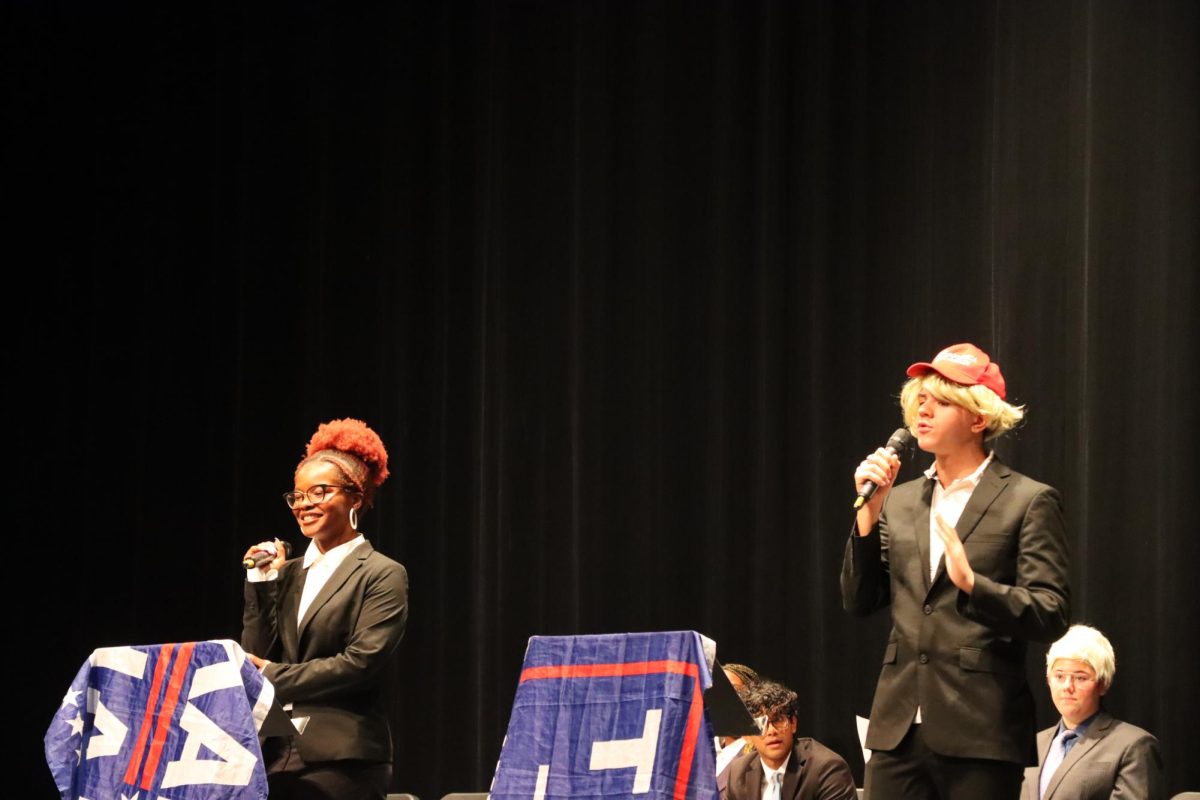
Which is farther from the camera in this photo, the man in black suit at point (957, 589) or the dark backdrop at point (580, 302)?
the dark backdrop at point (580, 302)

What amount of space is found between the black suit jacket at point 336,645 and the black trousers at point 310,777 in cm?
→ 3

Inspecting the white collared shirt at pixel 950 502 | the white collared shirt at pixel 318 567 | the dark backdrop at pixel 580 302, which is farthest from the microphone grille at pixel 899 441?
the dark backdrop at pixel 580 302

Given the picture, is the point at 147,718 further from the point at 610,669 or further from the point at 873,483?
the point at 873,483

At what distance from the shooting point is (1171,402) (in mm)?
5523

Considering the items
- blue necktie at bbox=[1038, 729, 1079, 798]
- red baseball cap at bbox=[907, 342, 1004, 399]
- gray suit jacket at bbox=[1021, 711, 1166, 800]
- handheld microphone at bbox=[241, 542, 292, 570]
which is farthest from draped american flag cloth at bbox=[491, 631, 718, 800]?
blue necktie at bbox=[1038, 729, 1079, 798]

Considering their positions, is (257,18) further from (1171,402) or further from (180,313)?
(1171,402)

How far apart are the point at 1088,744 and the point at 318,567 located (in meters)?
2.45

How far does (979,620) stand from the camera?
299 cm

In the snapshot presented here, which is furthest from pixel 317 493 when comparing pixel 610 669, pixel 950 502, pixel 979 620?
pixel 979 620

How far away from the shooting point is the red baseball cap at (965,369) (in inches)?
125

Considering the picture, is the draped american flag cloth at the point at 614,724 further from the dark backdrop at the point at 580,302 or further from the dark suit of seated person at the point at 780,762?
the dark backdrop at the point at 580,302

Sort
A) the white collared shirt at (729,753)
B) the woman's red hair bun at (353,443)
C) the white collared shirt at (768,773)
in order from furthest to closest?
the white collared shirt at (729,753)
the white collared shirt at (768,773)
the woman's red hair bun at (353,443)

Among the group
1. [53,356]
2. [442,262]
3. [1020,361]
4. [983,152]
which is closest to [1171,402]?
[1020,361]

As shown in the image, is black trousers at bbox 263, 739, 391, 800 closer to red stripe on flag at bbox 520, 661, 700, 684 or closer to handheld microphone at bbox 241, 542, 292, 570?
handheld microphone at bbox 241, 542, 292, 570
